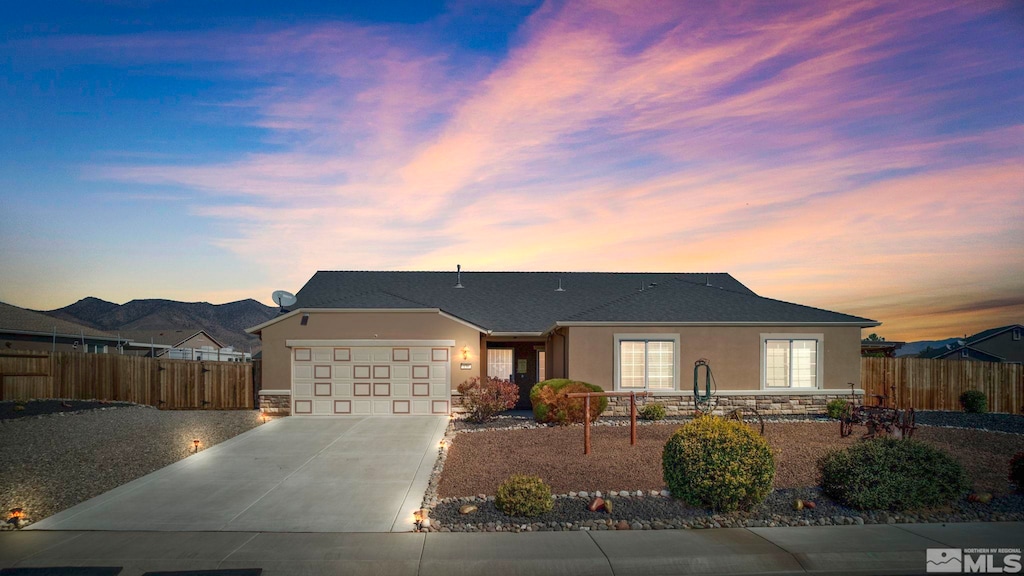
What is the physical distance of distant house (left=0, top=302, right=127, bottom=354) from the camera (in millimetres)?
28703

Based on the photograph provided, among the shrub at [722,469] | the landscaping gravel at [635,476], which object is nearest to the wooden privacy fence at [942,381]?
the landscaping gravel at [635,476]

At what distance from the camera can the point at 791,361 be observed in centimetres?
1969

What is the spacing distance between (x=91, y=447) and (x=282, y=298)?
27.6ft

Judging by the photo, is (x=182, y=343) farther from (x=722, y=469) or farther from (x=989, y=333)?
(x=989, y=333)

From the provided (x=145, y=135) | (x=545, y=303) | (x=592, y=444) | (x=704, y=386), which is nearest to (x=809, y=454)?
(x=592, y=444)

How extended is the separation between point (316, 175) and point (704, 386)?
1321 cm

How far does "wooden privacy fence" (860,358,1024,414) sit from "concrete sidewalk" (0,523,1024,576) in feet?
48.6

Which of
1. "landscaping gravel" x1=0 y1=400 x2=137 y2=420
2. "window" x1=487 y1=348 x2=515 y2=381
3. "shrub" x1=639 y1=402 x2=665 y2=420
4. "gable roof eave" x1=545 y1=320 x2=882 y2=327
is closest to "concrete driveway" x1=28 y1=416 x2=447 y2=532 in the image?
"gable roof eave" x1=545 y1=320 x2=882 y2=327

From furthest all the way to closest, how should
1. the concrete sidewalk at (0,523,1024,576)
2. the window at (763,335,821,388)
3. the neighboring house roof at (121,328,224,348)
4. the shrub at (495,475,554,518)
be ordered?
the neighboring house roof at (121,328,224,348), the window at (763,335,821,388), the shrub at (495,475,554,518), the concrete sidewalk at (0,523,1024,576)

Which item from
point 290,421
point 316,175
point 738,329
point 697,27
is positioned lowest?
point 290,421

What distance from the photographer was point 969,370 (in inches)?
854

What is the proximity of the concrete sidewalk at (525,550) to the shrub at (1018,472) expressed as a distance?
6.78 feet

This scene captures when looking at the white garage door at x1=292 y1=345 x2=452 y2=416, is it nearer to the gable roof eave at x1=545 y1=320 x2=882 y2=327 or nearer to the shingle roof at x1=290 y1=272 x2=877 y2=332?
the shingle roof at x1=290 y1=272 x2=877 y2=332

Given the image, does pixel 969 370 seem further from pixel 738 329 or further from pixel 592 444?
pixel 592 444
